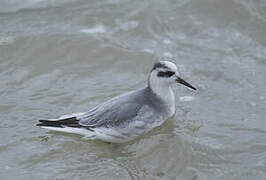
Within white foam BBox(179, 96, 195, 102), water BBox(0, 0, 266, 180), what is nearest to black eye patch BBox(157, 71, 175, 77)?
water BBox(0, 0, 266, 180)

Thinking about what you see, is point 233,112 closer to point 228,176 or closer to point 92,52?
Answer: point 228,176

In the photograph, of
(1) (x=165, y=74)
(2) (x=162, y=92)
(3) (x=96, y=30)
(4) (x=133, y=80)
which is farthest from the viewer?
(3) (x=96, y=30)

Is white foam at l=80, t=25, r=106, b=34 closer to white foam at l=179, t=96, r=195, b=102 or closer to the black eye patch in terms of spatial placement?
white foam at l=179, t=96, r=195, b=102

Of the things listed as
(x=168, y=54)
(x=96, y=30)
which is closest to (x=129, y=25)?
(x=96, y=30)

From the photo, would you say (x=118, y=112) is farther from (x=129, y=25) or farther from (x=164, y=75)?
(x=129, y=25)

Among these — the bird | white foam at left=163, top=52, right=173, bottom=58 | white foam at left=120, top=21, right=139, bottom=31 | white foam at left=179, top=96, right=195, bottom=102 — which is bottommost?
white foam at left=179, top=96, right=195, bottom=102

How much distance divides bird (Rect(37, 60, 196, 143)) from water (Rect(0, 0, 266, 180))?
0.81 feet

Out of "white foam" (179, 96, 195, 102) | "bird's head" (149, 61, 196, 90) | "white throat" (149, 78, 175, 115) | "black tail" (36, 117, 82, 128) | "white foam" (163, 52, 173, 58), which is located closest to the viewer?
"black tail" (36, 117, 82, 128)

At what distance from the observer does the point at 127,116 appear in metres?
7.89

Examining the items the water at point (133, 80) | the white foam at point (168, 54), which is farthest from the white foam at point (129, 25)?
the white foam at point (168, 54)

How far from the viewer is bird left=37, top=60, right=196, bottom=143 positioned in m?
7.84

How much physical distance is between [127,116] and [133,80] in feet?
6.40

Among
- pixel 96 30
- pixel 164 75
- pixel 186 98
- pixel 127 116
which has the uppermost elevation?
pixel 164 75

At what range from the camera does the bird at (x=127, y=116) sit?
7836 millimetres
